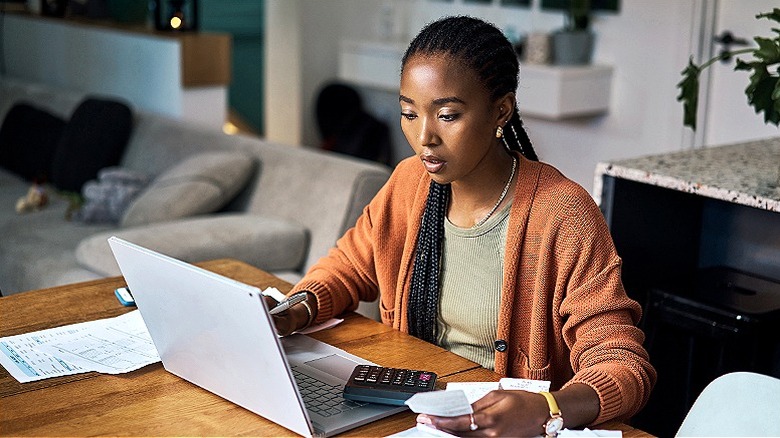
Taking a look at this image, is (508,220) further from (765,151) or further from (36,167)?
(36,167)

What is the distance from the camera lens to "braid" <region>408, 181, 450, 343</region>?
5.93 ft

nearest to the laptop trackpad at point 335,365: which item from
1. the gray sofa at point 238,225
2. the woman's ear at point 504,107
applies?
the woman's ear at point 504,107

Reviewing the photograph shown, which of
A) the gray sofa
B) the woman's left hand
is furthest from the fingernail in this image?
Result: the gray sofa

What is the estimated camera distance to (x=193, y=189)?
3.33m

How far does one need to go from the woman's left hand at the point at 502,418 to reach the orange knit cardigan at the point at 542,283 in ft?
0.38

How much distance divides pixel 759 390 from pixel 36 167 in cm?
360

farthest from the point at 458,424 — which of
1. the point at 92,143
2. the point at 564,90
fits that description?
the point at 564,90

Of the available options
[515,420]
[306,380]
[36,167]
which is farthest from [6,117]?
[515,420]

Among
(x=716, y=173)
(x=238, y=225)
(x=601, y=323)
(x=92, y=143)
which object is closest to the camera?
(x=601, y=323)

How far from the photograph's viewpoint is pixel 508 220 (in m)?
1.72

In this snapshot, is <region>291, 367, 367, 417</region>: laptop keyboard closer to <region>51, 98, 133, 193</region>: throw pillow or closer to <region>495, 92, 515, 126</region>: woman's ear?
<region>495, 92, 515, 126</region>: woman's ear

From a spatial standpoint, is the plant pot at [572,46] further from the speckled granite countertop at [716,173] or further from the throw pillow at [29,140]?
the throw pillow at [29,140]

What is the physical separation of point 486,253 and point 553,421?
0.48 m

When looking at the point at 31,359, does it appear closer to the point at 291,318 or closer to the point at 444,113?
the point at 291,318
